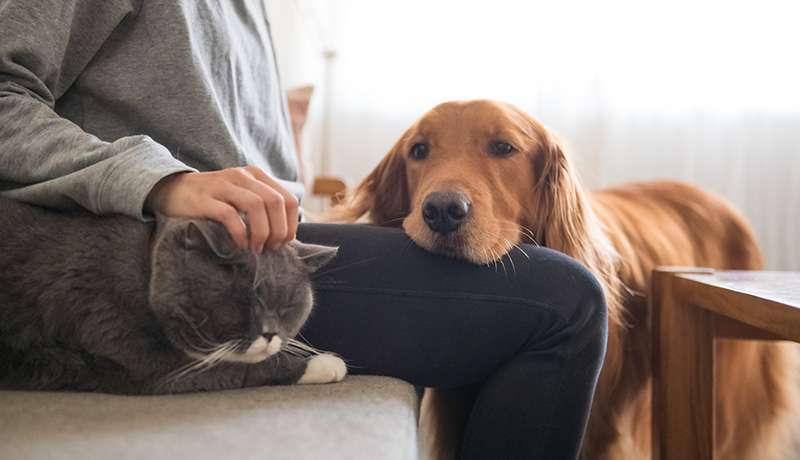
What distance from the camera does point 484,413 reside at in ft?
2.95

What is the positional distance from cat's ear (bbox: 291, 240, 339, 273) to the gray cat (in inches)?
2.9

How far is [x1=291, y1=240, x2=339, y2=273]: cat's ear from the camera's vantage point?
88cm

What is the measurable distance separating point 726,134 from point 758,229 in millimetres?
564

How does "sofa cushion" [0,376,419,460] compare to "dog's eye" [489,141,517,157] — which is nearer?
"sofa cushion" [0,376,419,460]

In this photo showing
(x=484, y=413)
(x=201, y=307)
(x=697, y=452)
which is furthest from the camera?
(x=697, y=452)

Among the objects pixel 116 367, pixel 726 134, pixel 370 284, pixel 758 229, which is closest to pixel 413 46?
pixel 726 134

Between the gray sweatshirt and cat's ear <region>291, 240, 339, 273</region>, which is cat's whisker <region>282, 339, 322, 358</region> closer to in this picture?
cat's ear <region>291, 240, 339, 273</region>

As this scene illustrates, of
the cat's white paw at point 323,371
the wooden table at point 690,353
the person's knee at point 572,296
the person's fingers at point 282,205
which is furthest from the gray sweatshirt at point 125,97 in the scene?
the wooden table at point 690,353

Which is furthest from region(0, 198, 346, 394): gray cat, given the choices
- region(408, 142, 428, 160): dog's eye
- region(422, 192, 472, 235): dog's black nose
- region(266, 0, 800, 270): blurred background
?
region(266, 0, 800, 270): blurred background

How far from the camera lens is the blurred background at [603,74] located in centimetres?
302

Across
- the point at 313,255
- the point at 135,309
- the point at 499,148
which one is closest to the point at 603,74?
the point at 499,148

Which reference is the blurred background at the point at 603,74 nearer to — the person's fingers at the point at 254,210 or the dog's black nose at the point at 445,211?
the dog's black nose at the point at 445,211

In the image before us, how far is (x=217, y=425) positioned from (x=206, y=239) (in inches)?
9.2

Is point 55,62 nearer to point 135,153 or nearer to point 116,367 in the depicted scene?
point 135,153
